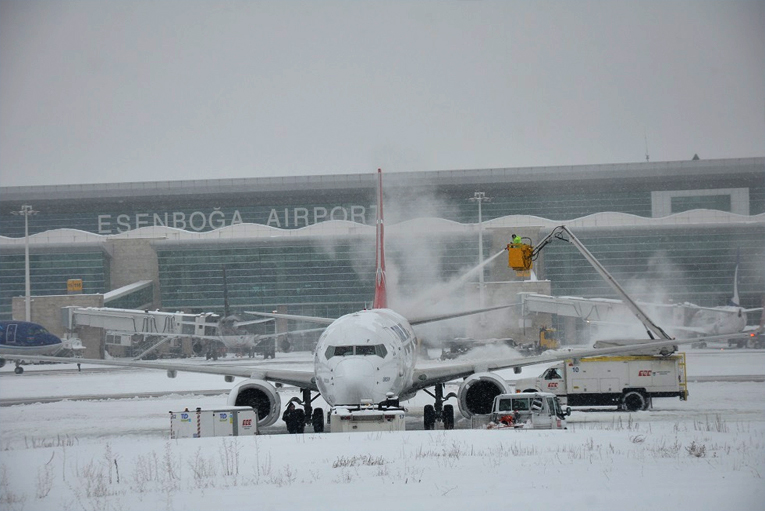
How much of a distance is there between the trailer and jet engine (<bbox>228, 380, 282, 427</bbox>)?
8.01 ft

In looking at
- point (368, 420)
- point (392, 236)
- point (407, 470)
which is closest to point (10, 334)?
point (392, 236)

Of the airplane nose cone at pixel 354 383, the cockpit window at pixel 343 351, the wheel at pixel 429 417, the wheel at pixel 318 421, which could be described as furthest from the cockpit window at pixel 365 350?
the wheel at pixel 429 417

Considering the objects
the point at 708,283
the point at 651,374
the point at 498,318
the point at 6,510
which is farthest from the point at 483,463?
the point at 708,283

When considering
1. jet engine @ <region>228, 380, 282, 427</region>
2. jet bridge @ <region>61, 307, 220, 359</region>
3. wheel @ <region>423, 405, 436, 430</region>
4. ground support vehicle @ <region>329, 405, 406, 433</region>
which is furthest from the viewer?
jet bridge @ <region>61, 307, 220, 359</region>

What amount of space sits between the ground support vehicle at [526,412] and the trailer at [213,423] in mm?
7804

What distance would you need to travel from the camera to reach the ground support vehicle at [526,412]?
28.2 m

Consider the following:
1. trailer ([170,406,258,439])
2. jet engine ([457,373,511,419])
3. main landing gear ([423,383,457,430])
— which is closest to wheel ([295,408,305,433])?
trailer ([170,406,258,439])

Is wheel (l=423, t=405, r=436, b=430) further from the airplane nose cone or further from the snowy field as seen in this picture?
the snowy field

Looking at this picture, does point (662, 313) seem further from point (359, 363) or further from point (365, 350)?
point (359, 363)

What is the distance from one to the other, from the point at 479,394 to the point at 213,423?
9.40 metres

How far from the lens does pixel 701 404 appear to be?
38.3m

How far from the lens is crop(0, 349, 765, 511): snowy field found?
53.4 ft

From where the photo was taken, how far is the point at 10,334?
3071 inches

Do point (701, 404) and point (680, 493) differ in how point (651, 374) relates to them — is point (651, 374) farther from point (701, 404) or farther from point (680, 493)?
point (680, 493)
